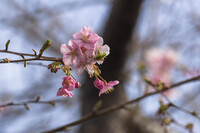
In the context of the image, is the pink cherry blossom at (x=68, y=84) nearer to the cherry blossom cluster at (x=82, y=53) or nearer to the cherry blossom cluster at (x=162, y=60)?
the cherry blossom cluster at (x=82, y=53)

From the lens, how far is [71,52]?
0.64 meters

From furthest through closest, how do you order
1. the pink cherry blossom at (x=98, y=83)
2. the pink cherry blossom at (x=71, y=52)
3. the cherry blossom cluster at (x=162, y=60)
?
the cherry blossom cluster at (x=162, y=60)
the pink cherry blossom at (x=98, y=83)
the pink cherry blossom at (x=71, y=52)

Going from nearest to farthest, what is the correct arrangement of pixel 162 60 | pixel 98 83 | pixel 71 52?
1. pixel 71 52
2. pixel 98 83
3. pixel 162 60

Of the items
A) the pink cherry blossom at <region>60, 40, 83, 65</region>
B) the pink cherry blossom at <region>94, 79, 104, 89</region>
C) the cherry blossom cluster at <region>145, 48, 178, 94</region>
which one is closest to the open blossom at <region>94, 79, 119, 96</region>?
the pink cherry blossom at <region>94, 79, 104, 89</region>

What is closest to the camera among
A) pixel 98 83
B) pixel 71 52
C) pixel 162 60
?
pixel 71 52

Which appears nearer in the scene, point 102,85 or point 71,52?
point 71,52

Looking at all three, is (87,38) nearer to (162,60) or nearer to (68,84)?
(68,84)

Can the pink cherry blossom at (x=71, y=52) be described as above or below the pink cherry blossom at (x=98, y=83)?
above

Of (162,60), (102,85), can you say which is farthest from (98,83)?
(162,60)

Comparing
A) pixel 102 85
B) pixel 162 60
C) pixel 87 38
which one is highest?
pixel 162 60

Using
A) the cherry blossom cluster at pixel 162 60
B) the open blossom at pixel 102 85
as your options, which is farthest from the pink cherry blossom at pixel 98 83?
the cherry blossom cluster at pixel 162 60

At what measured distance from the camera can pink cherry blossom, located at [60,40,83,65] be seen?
0.63m

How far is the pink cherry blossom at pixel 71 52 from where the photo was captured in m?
0.63

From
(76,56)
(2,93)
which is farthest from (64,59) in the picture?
(2,93)
